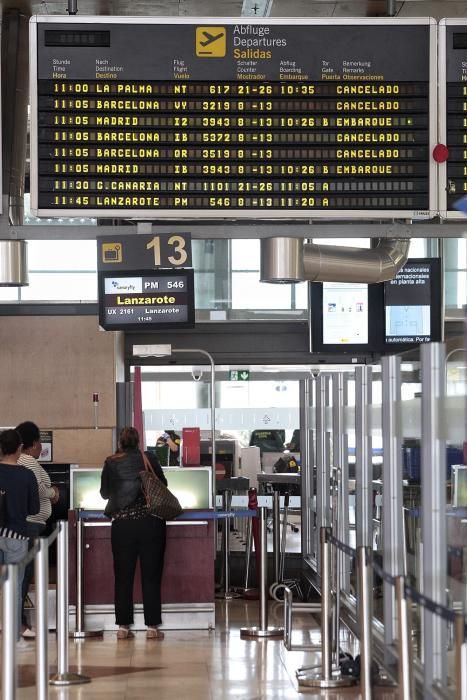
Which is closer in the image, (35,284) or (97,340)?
(97,340)


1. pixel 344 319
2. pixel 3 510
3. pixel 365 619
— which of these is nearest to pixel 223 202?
pixel 365 619

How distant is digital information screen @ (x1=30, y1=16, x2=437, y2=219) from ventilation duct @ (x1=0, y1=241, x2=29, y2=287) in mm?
1134

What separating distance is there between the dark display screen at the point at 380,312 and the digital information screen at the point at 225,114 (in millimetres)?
7760

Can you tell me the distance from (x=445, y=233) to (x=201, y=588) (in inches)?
167

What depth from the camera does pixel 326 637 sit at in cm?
750

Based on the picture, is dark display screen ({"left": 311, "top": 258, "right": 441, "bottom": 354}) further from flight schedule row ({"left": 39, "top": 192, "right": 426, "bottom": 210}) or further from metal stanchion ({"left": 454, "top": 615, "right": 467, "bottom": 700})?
metal stanchion ({"left": 454, "top": 615, "right": 467, "bottom": 700})

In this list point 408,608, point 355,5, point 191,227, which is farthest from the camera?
point 355,5

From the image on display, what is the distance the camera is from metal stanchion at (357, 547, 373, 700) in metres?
5.92

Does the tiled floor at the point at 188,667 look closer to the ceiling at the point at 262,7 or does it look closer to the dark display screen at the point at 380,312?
the ceiling at the point at 262,7

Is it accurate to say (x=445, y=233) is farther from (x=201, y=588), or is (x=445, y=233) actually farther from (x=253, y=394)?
(x=253, y=394)

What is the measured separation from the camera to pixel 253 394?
18812 millimetres

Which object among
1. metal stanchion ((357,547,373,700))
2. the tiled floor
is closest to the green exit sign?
the tiled floor

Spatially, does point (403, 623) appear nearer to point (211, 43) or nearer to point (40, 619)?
point (40, 619)

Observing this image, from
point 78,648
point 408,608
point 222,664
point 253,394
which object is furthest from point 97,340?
point 408,608
